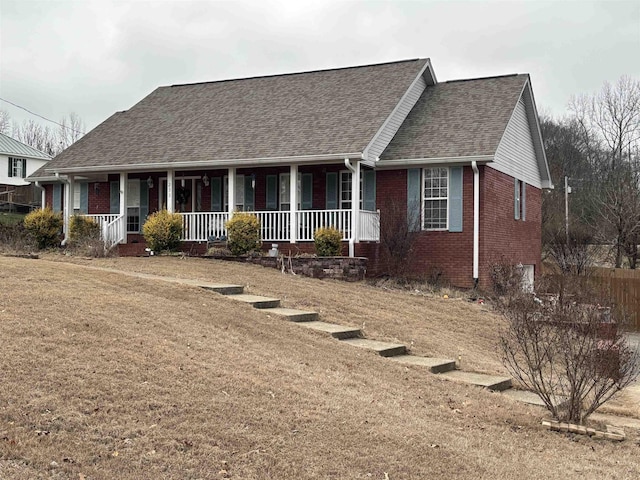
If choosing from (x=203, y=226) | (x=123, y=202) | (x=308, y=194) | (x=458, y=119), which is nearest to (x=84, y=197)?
(x=123, y=202)

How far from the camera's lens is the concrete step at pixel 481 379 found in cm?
985

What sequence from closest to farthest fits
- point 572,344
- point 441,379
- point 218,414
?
point 218,414
point 572,344
point 441,379

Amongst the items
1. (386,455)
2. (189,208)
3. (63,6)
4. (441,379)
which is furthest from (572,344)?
(189,208)

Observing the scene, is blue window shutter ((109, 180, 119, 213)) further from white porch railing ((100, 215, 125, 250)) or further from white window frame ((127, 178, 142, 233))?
white porch railing ((100, 215, 125, 250))

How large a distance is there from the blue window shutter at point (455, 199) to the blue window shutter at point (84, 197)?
12798 millimetres

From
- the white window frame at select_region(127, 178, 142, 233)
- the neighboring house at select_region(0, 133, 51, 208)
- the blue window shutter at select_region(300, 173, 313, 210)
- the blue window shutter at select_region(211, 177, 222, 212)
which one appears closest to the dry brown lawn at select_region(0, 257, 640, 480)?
the blue window shutter at select_region(300, 173, 313, 210)

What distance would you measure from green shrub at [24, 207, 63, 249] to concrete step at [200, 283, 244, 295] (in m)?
10.5

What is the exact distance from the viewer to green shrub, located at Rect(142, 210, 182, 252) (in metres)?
20.4

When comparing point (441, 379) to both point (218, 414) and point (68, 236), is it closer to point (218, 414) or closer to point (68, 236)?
point (218, 414)

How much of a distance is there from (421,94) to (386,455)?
60.7 ft

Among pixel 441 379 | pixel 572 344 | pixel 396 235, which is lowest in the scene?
pixel 441 379

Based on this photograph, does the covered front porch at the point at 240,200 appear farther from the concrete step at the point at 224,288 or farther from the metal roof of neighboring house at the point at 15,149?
the metal roof of neighboring house at the point at 15,149

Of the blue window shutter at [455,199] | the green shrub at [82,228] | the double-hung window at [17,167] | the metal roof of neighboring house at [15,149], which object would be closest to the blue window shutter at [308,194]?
the blue window shutter at [455,199]

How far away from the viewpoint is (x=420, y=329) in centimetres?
1338
